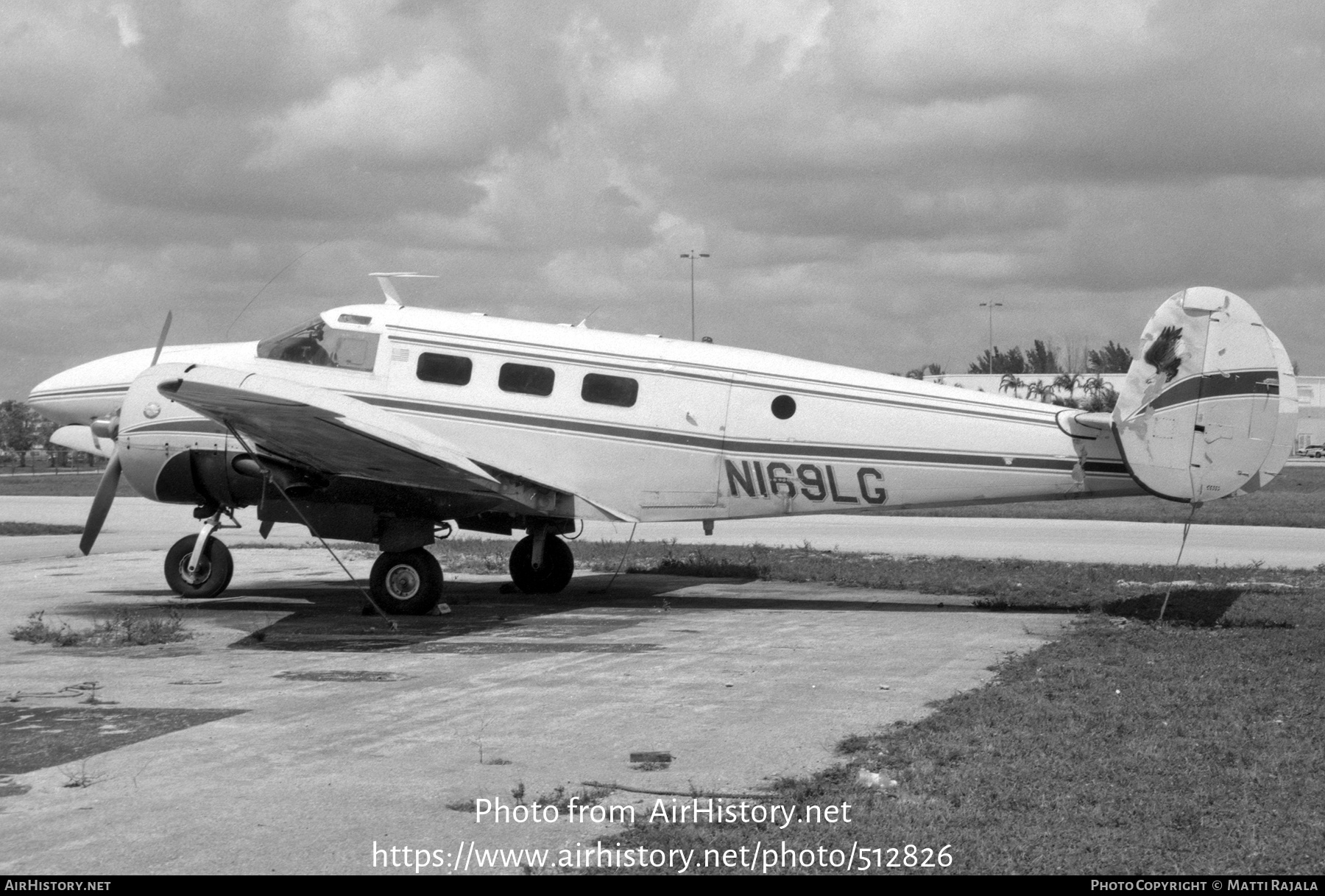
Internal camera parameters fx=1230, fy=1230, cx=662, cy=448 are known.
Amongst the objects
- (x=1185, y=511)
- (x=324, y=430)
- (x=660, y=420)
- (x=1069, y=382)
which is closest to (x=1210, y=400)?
(x=660, y=420)

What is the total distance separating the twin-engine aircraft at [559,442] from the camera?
48.2 feet

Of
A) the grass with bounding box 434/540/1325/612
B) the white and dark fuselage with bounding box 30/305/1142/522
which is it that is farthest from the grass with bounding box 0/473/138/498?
the white and dark fuselage with bounding box 30/305/1142/522

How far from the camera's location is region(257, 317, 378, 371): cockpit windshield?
15844mm

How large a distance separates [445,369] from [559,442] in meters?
1.77

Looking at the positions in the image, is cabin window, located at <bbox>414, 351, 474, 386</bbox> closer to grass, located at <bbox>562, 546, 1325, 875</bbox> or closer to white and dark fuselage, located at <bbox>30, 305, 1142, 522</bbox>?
white and dark fuselage, located at <bbox>30, 305, 1142, 522</bbox>

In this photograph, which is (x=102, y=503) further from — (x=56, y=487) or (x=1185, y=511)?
(x=56, y=487)

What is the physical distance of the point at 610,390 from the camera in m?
15.6

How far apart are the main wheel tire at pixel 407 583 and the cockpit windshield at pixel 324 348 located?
103 inches

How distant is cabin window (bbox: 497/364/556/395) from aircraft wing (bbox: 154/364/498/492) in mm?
1113

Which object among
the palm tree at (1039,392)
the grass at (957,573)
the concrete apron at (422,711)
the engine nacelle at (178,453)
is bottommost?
the concrete apron at (422,711)

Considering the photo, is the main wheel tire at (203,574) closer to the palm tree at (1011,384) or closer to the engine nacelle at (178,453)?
the engine nacelle at (178,453)

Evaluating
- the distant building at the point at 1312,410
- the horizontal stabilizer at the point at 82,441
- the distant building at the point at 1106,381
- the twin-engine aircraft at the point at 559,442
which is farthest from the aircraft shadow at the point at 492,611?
the distant building at the point at 1312,410

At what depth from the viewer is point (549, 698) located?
32.0 feet
